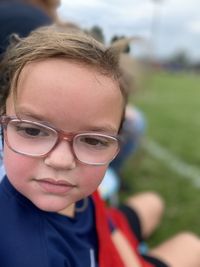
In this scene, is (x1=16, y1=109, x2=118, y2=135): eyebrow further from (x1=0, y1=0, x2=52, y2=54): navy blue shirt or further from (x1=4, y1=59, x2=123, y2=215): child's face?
(x1=0, y1=0, x2=52, y2=54): navy blue shirt

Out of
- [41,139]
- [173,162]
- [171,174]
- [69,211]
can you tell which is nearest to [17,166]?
[41,139]

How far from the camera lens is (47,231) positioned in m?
1.04

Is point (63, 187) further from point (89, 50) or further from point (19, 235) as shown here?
point (89, 50)

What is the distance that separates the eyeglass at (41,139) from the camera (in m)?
0.96

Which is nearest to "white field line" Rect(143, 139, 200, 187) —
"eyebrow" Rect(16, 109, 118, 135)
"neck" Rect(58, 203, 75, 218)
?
"neck" Rect(58, 203, 75, 218)

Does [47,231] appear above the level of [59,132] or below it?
below

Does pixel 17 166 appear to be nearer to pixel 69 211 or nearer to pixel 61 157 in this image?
pixel 61 157

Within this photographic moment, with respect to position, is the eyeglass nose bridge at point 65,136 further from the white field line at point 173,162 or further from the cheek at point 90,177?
the white field line at point 173,162

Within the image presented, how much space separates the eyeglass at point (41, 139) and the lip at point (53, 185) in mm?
61

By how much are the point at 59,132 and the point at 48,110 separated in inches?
2.1

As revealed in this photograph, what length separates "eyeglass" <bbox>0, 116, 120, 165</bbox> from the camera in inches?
37.8

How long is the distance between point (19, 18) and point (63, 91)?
102 centimetres

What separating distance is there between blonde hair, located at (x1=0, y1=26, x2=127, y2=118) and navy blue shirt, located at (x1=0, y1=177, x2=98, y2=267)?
0.22m

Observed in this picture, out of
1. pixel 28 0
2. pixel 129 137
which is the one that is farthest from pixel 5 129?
pixel 129 137
